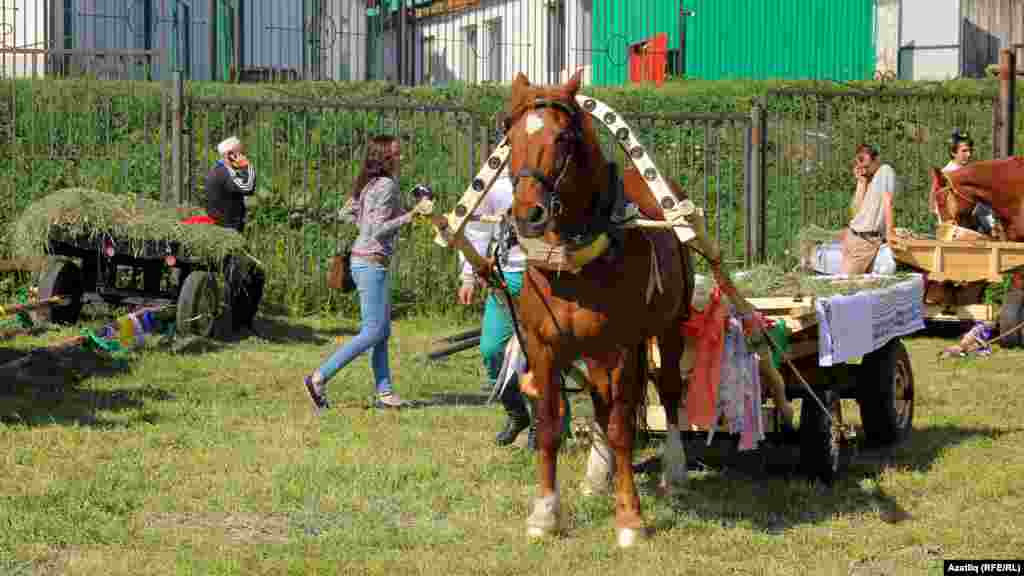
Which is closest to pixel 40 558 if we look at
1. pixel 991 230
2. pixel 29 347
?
pixel 29 347

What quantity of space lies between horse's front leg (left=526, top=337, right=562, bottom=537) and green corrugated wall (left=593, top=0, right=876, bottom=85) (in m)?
15.6

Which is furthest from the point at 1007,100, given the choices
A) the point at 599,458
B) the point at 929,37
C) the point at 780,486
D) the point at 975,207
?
the point at 599,458

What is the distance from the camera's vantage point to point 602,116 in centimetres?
722

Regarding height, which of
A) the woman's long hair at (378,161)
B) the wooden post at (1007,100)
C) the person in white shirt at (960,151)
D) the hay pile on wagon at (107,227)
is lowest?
the hay pile on wagon at (107,227)

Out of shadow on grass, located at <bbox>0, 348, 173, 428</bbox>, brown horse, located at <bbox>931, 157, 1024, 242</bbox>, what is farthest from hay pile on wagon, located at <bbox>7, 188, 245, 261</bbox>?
brown horse, located at <bbox>931, 157, 1024, 242</bbox>

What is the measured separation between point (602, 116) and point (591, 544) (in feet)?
6.58

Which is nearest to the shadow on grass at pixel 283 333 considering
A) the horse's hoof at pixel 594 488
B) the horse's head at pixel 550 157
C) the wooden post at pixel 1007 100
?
the horse's hoof at pixel 594 488

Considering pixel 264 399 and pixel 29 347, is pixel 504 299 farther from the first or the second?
pixel 29 347

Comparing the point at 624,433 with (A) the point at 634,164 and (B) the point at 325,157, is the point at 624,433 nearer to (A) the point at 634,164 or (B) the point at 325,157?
(A) the point at 634,164

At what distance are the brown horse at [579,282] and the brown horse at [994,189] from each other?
23.9 ft

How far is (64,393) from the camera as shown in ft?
34.7

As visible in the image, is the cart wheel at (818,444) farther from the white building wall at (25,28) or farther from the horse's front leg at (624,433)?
the white building wall at (25,28)

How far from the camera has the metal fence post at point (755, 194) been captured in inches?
663

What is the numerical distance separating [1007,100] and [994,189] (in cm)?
312
